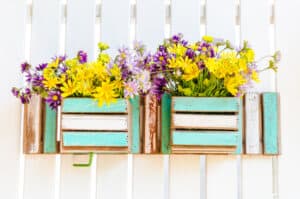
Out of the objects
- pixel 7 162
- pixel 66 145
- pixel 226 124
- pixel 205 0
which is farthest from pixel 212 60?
pixel 7 162

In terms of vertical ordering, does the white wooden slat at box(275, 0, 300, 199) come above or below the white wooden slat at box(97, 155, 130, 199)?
above

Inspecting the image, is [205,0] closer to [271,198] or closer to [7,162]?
[271,198]

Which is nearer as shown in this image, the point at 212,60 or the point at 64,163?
the point at 212,60

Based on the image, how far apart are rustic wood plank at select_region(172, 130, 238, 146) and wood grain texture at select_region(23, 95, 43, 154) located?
0.36 meters

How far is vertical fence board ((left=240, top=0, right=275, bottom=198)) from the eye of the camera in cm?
129

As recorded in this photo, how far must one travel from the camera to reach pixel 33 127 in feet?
4.09

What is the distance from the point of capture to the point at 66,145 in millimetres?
1158

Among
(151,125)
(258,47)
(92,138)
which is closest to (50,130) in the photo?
(92,138)

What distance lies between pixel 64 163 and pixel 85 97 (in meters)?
0.23

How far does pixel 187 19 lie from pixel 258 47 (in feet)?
0.70

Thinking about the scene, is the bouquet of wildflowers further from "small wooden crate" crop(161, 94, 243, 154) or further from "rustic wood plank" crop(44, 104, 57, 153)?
"rustic wood plank" crop(44, 104, 57, 153)

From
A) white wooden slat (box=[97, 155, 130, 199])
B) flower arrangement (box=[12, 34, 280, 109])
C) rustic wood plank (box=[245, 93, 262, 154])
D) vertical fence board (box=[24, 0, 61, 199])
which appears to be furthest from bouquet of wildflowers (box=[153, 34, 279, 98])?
vertical fence board (box=[24, 0, 61, 199])

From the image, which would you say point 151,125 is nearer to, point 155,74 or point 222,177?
point 155,74

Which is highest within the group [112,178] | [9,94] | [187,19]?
[187,19]
